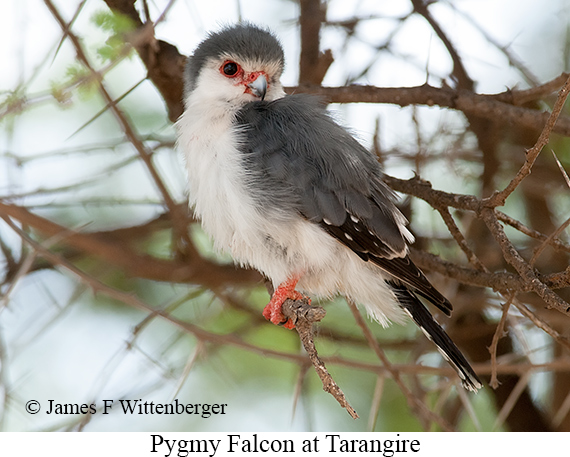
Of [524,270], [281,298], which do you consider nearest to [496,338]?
[524,270]

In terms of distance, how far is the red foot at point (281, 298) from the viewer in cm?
287

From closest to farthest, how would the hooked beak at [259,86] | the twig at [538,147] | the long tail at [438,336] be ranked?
the twig at [538,147] < the long tail at [438,336] < the hooked beak at [259,86]

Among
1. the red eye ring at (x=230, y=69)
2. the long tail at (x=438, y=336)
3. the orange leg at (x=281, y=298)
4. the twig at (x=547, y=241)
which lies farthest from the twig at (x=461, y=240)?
the red eye ring at (x=230, y=69)

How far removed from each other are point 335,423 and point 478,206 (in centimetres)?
210

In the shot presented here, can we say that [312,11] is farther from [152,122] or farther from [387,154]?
[152,122]

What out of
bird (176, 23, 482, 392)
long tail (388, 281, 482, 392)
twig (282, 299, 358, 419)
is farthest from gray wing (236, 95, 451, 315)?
twig (282, 299, 358, 419)

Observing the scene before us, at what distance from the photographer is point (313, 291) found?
10.4ft

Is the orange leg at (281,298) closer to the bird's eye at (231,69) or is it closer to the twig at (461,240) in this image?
the twig at (461,240)

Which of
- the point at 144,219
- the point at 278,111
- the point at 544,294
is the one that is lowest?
the point at 544,294

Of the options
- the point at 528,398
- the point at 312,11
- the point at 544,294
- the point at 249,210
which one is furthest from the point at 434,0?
the point at 528,398

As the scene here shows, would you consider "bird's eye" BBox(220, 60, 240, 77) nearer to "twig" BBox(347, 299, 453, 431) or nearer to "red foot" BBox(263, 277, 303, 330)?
"red foot" BBox(263, 277, 303, 330)

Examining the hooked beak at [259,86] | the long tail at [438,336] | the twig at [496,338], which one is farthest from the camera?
the hooked beak at [259,86]

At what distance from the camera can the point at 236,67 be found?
3.16m

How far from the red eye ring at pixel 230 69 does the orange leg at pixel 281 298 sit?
40.8 inches
